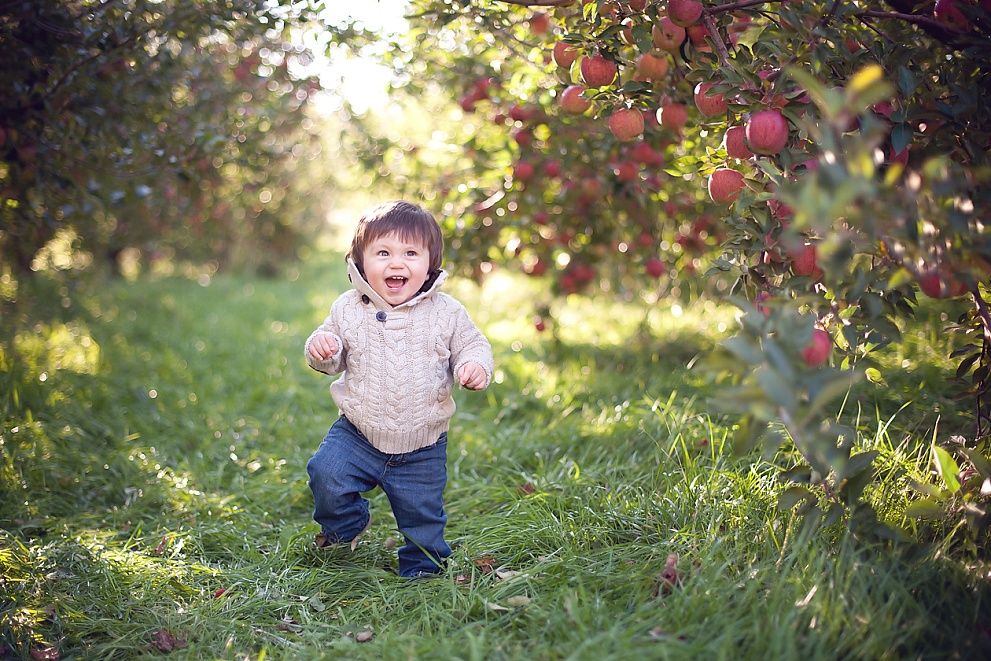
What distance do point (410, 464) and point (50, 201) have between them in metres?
2.50

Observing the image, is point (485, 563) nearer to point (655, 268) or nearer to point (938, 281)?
point (938, 281)

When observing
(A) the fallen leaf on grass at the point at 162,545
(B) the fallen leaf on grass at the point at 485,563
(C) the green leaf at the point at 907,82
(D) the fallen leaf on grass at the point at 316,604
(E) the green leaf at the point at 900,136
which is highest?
(C) the green leaf at the point at 907,82

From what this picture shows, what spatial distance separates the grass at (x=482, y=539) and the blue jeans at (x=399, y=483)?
98 millimetres

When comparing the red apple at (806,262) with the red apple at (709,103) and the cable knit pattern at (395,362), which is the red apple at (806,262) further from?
the cable knit pattern at (395,362)

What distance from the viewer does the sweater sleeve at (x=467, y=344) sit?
85.3 inches

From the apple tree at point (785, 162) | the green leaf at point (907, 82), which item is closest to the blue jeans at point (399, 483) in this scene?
the apple tree at point (785, 162)

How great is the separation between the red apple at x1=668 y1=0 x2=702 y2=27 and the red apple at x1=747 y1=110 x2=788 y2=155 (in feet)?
1.18

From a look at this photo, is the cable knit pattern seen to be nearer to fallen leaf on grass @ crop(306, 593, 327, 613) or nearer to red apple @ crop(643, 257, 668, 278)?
fallen leaf on grass @ crop(306, 593, 327, 613)

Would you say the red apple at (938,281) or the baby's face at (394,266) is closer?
the red apple at (938,281)

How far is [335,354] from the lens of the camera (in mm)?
2113

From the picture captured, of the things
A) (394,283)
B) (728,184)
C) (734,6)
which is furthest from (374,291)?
(734,6)

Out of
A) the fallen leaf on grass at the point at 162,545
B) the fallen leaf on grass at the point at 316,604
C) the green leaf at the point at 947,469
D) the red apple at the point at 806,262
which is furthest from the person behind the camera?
the fallen leaf on grass at the point at 162,545

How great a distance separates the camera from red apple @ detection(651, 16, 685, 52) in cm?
223

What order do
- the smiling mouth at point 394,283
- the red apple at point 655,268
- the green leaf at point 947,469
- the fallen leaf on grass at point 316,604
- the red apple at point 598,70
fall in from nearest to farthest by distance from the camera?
the green leaf at point 947,469 → the fallen leaf on grass at point 316,604 → the smiling mouth at point 394,283 → the red apple at point 598,70 → the red apple at point 655,268
